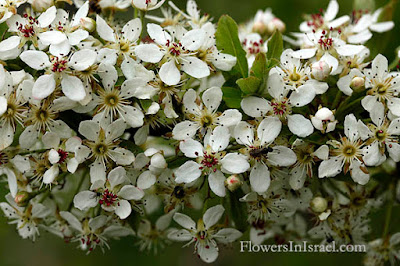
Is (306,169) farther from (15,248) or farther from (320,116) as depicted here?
(15,248)

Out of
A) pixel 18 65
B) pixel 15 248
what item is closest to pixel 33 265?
pixel 15 248

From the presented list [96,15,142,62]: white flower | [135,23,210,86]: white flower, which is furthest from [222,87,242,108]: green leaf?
[96,15,142,62]: white flower

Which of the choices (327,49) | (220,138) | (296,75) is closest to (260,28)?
(327,49)

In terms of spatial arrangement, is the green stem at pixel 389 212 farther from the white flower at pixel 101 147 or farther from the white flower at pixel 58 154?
the white flower at pixel 58 154

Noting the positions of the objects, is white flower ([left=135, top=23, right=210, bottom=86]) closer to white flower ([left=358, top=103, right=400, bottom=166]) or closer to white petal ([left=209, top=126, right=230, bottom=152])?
white petal ([left=209, top=126, right=230, bottom=152])

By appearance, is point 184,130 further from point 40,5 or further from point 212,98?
point 40,5

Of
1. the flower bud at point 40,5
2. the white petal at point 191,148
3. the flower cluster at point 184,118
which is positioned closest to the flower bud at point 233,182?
the flower cluster at point 184,118
